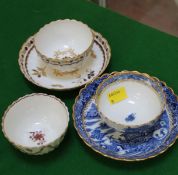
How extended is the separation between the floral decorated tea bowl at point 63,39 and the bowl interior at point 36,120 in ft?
0.62

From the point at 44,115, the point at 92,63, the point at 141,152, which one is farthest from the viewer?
the point at 92,63

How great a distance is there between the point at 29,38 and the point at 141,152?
19.3 inches

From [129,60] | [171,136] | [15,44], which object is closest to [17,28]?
[15,44]

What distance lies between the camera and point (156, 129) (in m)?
0.85

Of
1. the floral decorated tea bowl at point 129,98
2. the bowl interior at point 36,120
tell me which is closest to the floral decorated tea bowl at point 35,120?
the bowl interior at point 36,120

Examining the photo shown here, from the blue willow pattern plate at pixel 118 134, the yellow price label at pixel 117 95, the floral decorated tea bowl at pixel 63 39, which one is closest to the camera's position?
the blue willow pattern plate at pixel 118 134

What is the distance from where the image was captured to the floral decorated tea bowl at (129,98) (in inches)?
34.9

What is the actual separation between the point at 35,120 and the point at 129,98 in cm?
24

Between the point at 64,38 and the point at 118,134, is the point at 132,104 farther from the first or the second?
the point at 64,38

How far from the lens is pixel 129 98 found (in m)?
0.93

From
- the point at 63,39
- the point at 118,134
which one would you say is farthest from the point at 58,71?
the point at 118,134

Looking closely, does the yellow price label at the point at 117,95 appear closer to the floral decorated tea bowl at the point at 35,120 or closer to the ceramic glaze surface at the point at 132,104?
the ceramic glaze surface at the point at 132,104

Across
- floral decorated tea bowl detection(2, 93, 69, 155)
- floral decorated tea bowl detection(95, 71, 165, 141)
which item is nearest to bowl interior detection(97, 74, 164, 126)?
floral decorated tea bowl detection(95, 71, 165, 141)

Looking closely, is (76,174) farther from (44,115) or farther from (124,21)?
(124,21)
